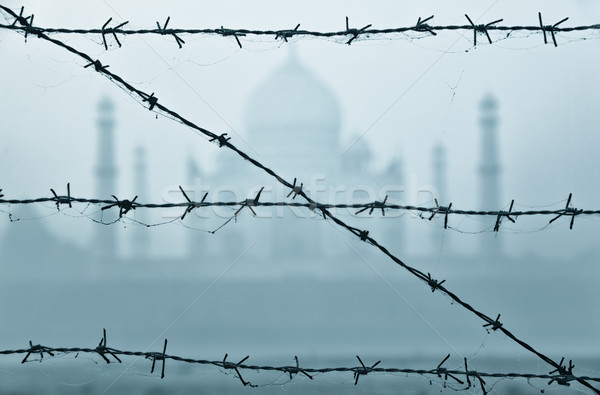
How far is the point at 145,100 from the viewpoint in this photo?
175 cm

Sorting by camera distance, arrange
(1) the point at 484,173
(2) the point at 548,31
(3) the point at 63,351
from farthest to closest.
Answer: (1) the point at 484,173 < (2) the point at 548,31 < (3) the point at 63,351

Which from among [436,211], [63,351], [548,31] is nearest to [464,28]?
[548,31]

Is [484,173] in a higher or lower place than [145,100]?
higher

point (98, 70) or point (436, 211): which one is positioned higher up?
point (98, 70)

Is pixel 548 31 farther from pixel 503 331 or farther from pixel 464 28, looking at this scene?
pixel 503 331

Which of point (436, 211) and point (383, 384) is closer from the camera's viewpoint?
point (436, 211)

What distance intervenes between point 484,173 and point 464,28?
2935 cm

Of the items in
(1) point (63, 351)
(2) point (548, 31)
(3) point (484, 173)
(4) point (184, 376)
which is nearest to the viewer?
(1) point (63, 351)

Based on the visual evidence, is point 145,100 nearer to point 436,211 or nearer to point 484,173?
point 436,211

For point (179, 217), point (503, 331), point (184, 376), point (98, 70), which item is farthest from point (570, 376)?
point (184, 376)

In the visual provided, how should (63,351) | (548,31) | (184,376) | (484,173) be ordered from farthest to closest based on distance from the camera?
1. (484,173)
2. (184,376)
3. (548,31)
4. (63,351)

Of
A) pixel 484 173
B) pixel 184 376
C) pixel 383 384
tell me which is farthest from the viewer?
pixel 484 173

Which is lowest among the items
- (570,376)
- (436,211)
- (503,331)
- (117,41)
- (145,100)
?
(570,376)

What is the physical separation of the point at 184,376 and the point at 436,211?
20.5m
